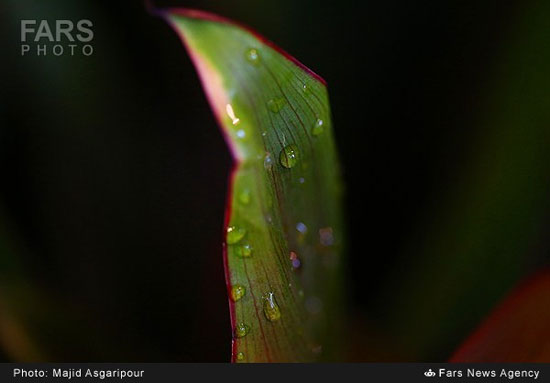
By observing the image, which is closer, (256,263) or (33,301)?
(256,263)

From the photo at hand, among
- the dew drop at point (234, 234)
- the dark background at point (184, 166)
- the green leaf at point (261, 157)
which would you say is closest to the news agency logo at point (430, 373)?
the dark background at point (184, 166)

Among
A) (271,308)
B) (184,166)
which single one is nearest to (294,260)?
(271,308)

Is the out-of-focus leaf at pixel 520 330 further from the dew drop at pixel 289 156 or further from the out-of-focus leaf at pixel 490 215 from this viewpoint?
the dew drop at pixel 289 156

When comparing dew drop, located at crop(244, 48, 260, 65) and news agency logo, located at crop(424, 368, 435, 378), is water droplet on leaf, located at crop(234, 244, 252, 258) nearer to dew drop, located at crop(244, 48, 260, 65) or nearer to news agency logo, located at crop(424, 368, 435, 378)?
dew drop, located at crop(244, 48, 260, 65)

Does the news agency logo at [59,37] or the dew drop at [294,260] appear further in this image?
the news agency logo at [59,37]

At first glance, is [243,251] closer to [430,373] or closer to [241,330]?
[241,330]

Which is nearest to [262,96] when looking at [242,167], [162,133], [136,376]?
[242,167]

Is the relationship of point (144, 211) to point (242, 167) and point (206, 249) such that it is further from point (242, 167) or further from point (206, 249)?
point (242, 167)
